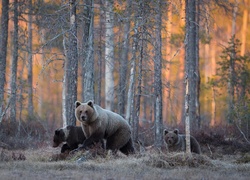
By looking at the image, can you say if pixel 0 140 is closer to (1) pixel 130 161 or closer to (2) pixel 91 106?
(2) pixel 91 106

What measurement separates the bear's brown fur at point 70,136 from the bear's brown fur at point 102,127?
22.3 inches

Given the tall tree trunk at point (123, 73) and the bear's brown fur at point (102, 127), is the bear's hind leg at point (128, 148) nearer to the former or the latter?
the bear's brown fur at point (102, 127)

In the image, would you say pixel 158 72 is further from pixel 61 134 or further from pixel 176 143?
pixel 61 134

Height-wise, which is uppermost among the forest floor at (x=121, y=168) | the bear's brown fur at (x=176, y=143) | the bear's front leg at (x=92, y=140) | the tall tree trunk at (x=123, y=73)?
the tall tree trunk at (x=123, y=73)

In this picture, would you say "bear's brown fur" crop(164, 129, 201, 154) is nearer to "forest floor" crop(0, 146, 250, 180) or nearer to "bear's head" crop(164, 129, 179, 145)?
"bear's head" crop(164, 129, 179, 145)

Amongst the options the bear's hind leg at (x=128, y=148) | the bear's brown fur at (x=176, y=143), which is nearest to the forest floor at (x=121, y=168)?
the bear's hind leg at (x=128, y=148)

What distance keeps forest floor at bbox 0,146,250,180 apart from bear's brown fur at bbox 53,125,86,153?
39.2 inches

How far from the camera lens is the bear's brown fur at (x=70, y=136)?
12.9 meters

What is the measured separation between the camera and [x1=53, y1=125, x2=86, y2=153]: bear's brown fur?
12930 mm

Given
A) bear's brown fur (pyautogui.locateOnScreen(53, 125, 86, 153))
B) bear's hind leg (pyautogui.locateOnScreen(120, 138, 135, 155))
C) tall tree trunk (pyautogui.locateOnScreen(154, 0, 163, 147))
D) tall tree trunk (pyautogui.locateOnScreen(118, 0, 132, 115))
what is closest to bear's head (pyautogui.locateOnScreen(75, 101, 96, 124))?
bear's brown fur (pyautogui.locateOnScreen(53, 125, 86, 153))

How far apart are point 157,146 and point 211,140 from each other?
2490mm

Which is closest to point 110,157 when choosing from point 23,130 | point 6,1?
point 23,130

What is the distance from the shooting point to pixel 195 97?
21.2 metres

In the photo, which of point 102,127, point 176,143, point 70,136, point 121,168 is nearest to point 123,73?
point 176,143
